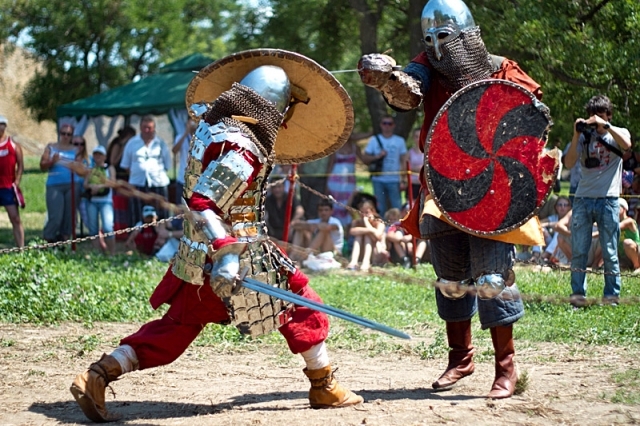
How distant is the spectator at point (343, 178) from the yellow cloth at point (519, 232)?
6890 mm

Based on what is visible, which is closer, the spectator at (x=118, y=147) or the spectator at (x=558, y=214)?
the spectator at (x=558, y=214)

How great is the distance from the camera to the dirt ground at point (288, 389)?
14.4 feet

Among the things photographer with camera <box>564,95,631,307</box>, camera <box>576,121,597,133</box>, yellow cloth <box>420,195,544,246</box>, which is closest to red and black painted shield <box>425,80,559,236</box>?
yellow cloth <box>420,195,544,246</box>

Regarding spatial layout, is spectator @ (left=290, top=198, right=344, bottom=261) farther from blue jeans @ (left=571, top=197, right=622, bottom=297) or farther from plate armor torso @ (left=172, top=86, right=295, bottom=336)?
plate armor torso @ (left=172, top=86, right=295, bottom=336)

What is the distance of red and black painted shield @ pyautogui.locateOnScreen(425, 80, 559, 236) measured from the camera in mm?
4434

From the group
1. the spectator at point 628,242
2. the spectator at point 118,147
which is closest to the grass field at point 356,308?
the spectator at point 628,242

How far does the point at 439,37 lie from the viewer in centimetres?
462

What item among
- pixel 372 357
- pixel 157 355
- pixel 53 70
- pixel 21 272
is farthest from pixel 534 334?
pixel 53 70

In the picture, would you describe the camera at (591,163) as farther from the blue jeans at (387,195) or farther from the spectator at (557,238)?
the blue jeans at (387,195)

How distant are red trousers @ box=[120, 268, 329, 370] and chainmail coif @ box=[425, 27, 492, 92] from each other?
4.07 ft

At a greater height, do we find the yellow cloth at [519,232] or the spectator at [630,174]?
the spectator at [630,174]

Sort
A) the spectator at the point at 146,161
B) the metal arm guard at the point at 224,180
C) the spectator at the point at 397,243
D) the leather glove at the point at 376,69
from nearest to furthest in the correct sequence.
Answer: the metal arm guard at the point at 224,180 < the leather glove at the point at 376,69 < the spectator at the point at 397,243 < the spectator at the point at 146,161

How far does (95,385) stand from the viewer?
4.34 meters

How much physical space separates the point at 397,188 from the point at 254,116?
24.5ft
